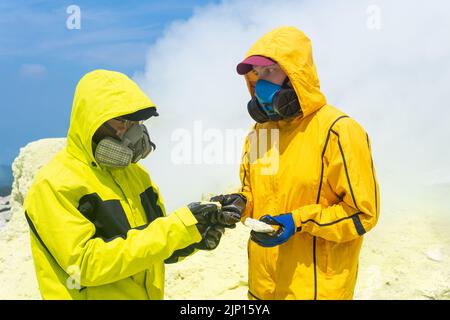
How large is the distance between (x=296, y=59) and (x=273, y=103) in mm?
301

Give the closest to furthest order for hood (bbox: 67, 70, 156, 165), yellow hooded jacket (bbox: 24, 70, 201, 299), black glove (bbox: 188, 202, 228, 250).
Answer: yellow hooded jacket (bbox: 24, 70, 201, 299), hood (bbox: 67, 70, 156, 165), black glove (bbox: 188, 202, 228, 250)

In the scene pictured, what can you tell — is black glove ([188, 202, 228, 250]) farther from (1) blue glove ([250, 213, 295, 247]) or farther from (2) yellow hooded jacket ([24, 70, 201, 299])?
(1) blue glove ([250, 213, 295, 247])

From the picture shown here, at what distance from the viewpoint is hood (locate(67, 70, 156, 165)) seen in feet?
8.34

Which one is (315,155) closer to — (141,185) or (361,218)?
(361,218)

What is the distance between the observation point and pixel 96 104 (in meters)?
2.55

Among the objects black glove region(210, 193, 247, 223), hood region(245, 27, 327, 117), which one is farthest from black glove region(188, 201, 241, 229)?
hood region(245, 27, 327, 117)

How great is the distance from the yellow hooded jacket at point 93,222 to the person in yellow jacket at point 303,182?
26.1 inches

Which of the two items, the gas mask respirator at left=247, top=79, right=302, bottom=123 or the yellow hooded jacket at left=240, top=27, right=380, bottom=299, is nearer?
the yellow hooded jacket at left=240, top=27, right=380, bottom=299

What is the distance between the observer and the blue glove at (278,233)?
2.80 meters

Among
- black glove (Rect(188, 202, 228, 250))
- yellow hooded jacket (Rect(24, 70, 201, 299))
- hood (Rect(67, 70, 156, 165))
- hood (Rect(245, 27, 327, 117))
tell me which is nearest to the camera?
yellow hooded jacket (Rect(24, 70, 201, 299))

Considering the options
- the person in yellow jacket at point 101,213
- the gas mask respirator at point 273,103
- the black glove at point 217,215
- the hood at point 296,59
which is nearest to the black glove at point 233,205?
the black glove at point 217,215

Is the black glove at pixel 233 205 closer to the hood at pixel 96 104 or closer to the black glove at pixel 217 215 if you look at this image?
the black glove at pixel 217 215
